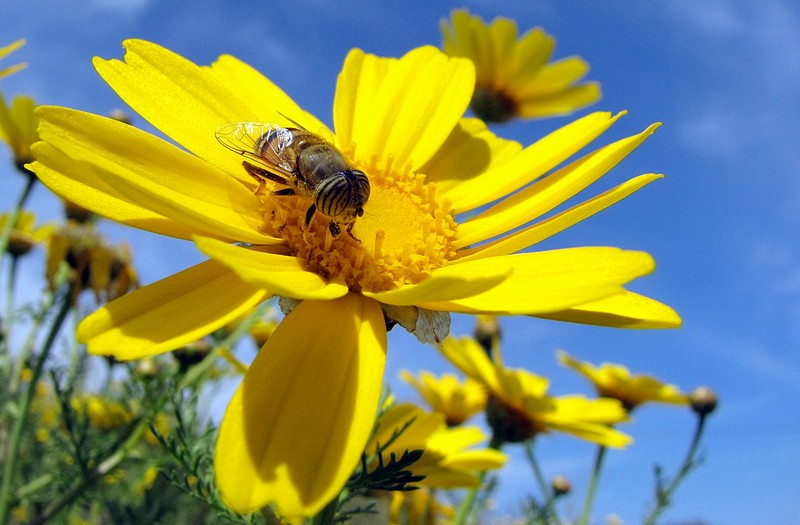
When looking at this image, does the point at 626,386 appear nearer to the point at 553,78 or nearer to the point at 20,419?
the point at 553,78

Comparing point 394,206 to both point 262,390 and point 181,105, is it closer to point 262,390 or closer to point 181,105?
point 181,105

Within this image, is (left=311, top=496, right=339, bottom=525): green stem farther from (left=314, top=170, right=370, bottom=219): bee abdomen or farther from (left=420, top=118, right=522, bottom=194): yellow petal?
(left=420, top=118, right=522, bottom=194): yellow petal

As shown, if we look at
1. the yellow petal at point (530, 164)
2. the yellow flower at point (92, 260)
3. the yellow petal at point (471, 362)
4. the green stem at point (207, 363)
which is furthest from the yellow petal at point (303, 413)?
the yellow flower at point (92, 260)

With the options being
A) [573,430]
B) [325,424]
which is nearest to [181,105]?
[325,424]

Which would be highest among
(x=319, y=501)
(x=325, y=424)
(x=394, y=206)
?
(x=394, y=206)

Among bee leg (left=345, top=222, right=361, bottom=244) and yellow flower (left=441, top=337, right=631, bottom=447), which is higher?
yellow flower (left=441, top=337, right=631, bottom=447)

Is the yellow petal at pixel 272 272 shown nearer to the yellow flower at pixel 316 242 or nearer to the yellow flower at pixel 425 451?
the yellow flower at pixel 316 242

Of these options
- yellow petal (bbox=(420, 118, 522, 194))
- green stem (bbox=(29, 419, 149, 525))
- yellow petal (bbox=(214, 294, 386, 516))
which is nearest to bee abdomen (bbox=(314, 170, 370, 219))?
yellow petal (bbox=(214, 294, 386, 516))
